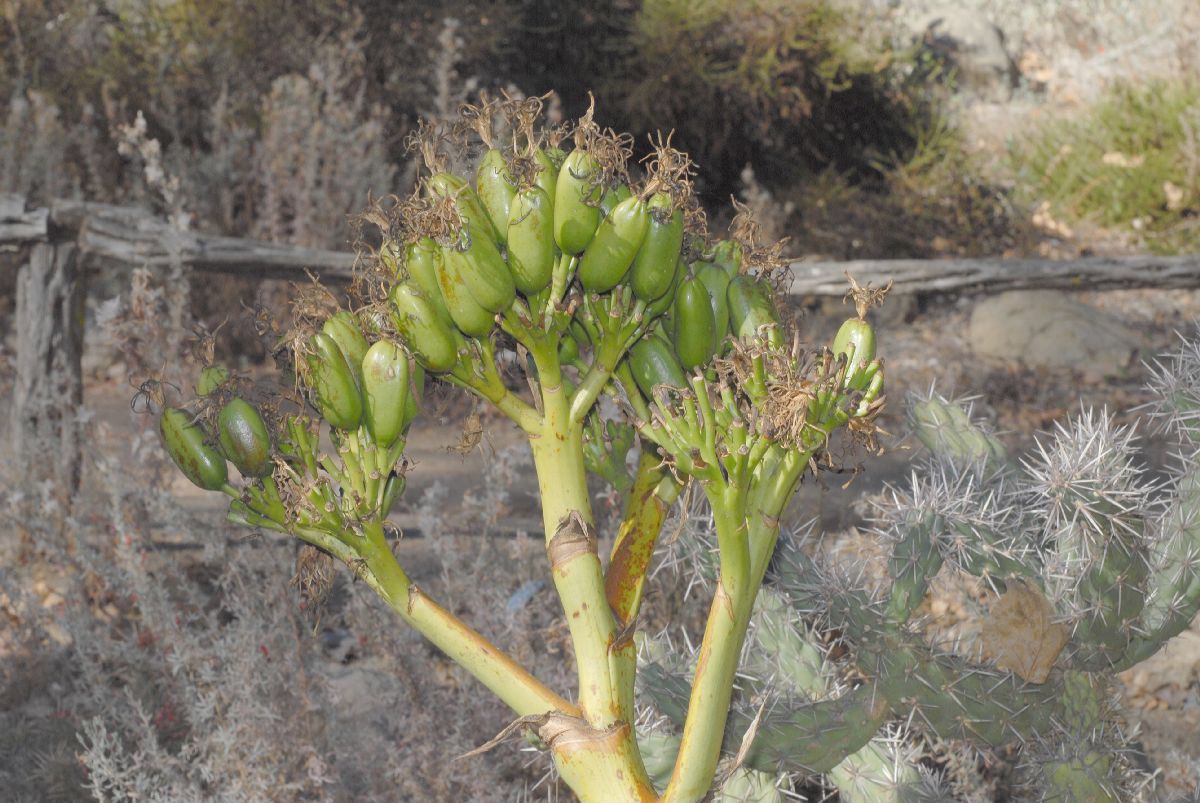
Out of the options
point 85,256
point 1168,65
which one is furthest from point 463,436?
point 1168,65

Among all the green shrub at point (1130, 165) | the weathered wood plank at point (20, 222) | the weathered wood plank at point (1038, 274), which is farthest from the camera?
the green shrub at point (1130, 165)

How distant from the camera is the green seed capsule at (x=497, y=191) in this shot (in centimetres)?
116

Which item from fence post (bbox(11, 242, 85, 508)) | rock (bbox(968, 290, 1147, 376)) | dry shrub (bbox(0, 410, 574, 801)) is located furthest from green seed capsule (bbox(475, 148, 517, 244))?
rock (bbox(968, 290, 1147, 376))

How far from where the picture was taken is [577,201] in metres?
1.12

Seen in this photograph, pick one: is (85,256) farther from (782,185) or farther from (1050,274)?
(782,185)

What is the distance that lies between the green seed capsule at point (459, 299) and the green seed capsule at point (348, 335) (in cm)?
11

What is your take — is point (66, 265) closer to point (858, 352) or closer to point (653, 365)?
point (653, 365)

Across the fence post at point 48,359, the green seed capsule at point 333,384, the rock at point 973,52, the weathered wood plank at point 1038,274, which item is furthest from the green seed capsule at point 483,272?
the rock at point 973,52

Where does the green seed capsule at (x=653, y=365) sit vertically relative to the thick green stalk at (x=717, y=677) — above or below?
above

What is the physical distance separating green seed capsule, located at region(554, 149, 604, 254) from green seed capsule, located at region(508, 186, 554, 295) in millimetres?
13

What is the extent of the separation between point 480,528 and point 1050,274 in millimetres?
2906

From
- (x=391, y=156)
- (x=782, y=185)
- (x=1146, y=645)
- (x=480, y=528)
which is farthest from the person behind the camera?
(x=782, y=185)

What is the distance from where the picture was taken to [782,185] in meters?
9.78

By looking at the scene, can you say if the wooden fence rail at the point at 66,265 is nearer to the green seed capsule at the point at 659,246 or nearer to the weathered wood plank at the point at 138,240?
the weathered wood plank at the point at 138,240
